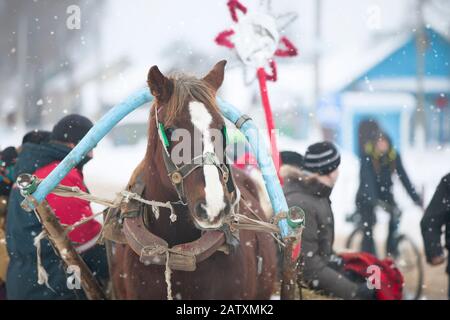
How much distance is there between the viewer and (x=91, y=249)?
3299 mm

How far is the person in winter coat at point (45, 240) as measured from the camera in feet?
10.2

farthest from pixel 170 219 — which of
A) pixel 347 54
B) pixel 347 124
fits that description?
pixel 347 54

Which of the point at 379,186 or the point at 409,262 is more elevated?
the point at 379,186

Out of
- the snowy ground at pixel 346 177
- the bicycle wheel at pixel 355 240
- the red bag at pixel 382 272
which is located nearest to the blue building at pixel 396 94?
the snowy ground at pixel 346 177

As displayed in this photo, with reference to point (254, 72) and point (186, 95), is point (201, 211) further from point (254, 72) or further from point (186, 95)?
point (254, 72)

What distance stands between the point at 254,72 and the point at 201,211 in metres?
1.36

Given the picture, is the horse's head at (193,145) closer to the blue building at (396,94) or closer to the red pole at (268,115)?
the red pole at (268,115)

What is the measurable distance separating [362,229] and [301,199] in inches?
154

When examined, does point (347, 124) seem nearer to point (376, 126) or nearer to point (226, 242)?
point (376, 126)

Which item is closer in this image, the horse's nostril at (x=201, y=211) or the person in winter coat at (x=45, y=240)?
the horse's nostril at (x=201, y=211)

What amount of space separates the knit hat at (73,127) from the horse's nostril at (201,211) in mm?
1073

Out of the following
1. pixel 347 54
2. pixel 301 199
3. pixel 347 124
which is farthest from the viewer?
pixel 347 54

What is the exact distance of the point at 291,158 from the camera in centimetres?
372

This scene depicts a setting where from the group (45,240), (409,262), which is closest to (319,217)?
(45,240)
